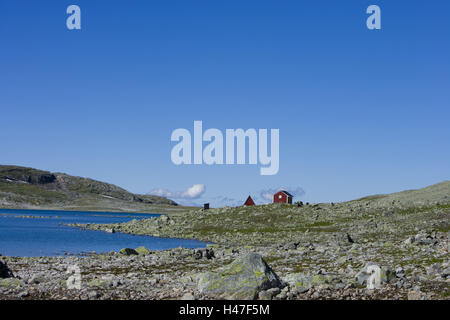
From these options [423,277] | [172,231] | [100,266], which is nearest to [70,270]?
[100,266]

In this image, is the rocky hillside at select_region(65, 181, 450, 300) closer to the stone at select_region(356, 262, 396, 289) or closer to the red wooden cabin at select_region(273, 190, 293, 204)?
the stone at select_region(356, 262, 396, 289)

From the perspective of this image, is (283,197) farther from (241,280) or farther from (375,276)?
(241,280)

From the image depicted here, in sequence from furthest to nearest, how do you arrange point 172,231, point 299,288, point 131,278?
point 172,231, point 131,278, point 299,288

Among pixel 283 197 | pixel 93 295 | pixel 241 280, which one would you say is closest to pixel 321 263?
pixel 241 280

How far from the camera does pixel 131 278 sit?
94.3 ft

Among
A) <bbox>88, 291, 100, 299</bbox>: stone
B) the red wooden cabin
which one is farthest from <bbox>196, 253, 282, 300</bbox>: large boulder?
the red wooden cabin

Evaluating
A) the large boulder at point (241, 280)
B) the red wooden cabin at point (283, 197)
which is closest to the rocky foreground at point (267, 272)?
the large boulder at point (241, 280)

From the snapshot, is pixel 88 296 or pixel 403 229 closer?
pixel 88 296

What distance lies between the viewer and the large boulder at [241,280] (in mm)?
20984

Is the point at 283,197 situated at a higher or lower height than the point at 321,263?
higher

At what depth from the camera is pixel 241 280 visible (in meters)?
21.5

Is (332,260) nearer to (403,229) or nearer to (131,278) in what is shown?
(131,278)

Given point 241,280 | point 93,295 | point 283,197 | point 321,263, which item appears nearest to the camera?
point 241,280

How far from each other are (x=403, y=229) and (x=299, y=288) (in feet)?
144
